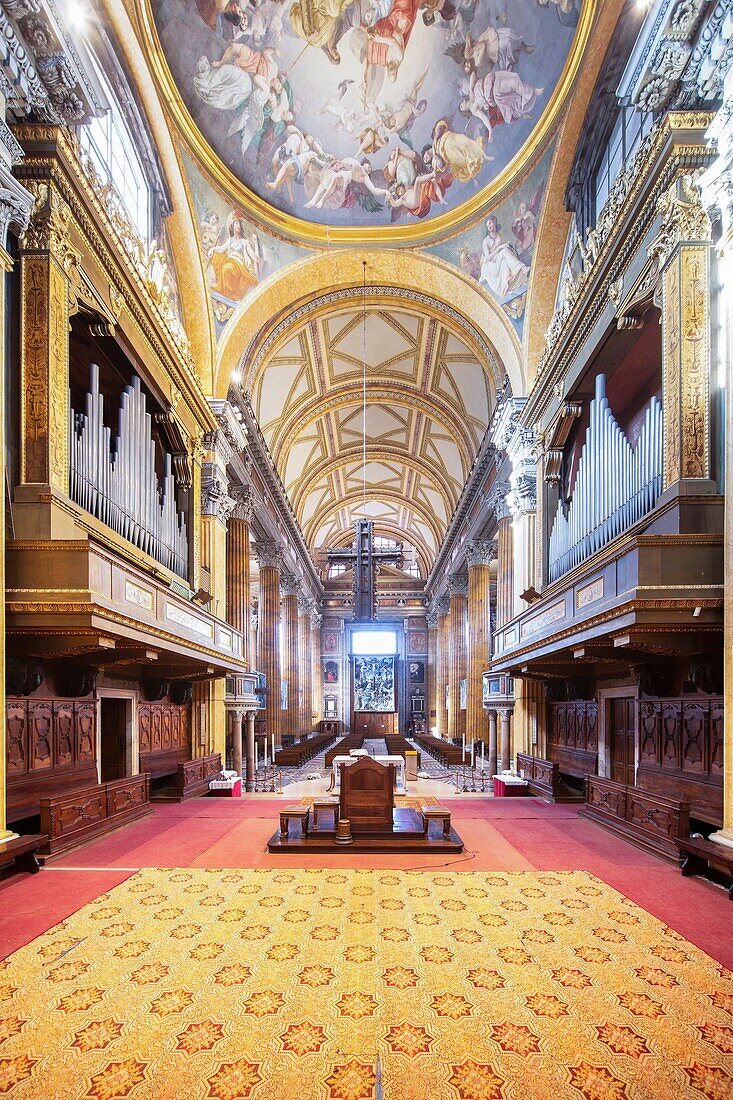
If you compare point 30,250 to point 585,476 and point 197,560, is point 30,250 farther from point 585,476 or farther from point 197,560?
point 585,476

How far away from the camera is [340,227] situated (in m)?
15.1

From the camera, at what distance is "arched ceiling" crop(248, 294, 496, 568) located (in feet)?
62.0

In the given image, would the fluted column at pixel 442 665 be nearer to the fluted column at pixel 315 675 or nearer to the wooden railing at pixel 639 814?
the fluted column at pixel 315 675

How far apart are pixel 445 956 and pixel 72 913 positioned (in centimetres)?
310

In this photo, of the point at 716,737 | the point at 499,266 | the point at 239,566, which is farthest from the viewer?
the point at 239,566

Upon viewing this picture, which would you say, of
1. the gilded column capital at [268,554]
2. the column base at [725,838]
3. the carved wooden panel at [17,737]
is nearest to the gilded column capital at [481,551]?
the gilded column capital at [268,554]

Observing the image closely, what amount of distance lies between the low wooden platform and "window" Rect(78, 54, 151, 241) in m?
9.24

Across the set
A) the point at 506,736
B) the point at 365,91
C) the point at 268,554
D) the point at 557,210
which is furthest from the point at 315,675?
the point at 365,91

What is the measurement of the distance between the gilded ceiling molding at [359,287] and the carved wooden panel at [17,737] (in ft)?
30.4

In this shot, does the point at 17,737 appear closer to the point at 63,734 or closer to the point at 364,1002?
the point at 63,734

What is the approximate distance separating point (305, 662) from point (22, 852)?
29.5 meters

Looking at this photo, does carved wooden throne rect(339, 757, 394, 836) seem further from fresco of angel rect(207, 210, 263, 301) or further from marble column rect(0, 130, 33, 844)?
fresco of angel rect(207, 210, 263, 301)

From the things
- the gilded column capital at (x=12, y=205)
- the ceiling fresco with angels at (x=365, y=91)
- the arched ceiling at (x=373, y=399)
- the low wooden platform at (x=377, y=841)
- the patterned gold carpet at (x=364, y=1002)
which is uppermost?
the ceiling fresco with angels at (x=365, y=91)

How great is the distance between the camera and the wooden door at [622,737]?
910cm
